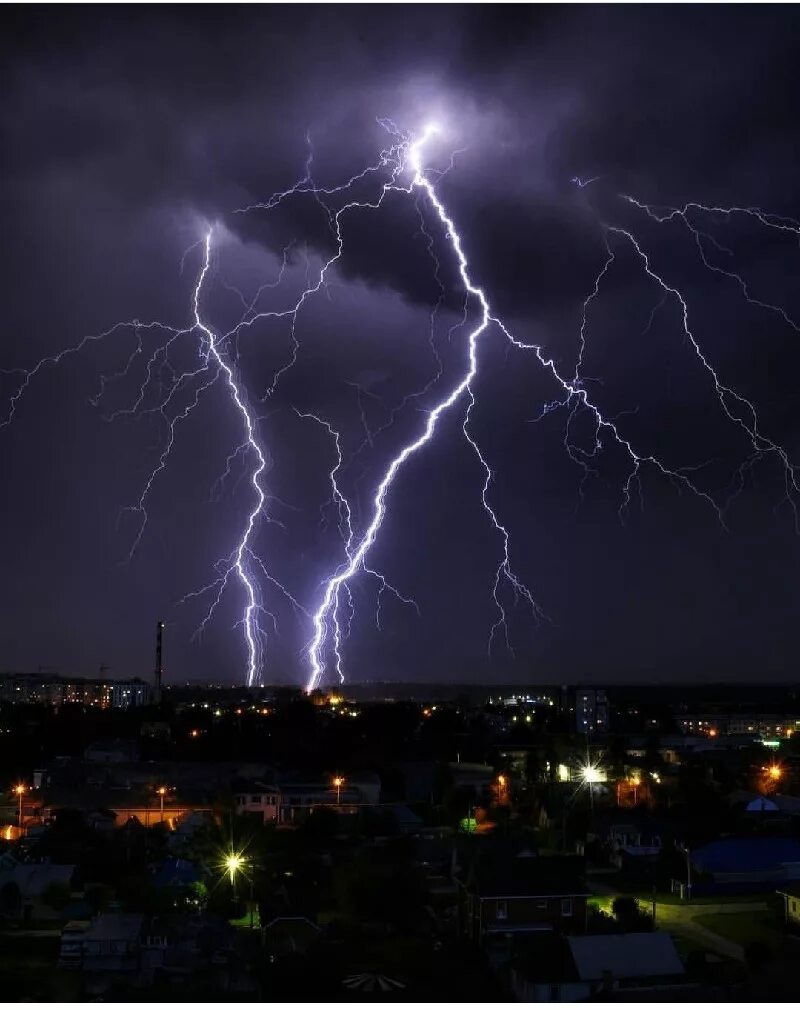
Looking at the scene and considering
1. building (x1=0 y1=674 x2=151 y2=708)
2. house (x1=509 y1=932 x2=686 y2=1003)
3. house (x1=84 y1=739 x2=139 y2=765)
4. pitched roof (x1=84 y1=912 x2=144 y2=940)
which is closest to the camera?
house (x1=509 y1=932 x2=686 y2=1003)

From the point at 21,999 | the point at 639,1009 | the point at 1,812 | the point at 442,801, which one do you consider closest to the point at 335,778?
the point at 442,801

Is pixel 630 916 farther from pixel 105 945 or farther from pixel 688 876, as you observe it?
pixel 105 945

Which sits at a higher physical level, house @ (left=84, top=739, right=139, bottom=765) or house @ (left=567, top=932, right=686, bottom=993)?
house @ (left=84, top=739, right=139, bottom=765)

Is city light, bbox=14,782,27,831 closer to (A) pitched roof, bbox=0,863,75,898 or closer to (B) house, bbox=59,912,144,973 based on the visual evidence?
(A) pitched roof, bbox=0,863,75,898

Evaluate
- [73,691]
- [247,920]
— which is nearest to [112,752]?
[247,920]

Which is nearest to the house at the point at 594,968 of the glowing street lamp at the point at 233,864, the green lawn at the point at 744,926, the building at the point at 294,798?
the green lawn at the point at 744,926

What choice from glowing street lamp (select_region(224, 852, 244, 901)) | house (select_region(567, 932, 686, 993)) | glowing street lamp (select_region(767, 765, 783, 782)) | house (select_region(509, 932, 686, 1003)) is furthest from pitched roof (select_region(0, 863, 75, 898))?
glowing street lamp (select_region(767, 765, 783, 782))

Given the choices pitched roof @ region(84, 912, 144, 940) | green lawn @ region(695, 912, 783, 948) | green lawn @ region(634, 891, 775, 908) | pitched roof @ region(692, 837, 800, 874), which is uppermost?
pitched roof @ region(692, 837, 800, 874)

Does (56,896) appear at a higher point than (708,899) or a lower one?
higher
